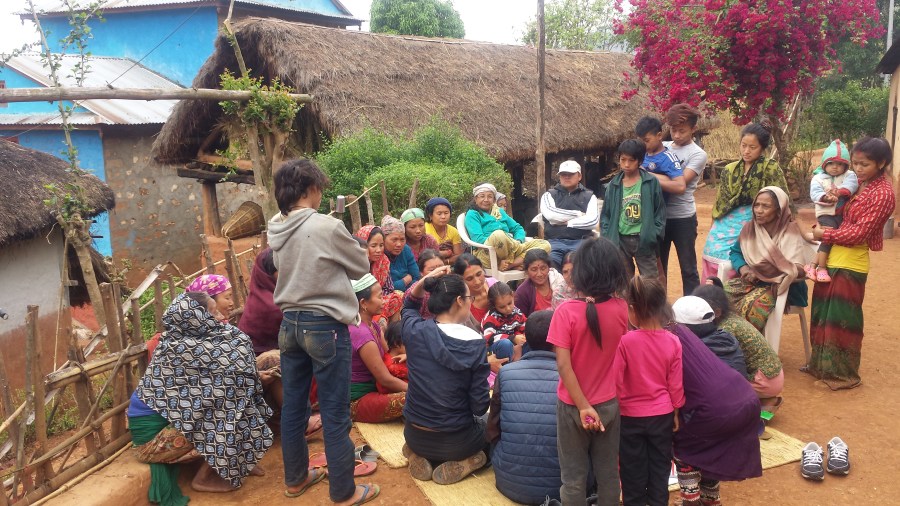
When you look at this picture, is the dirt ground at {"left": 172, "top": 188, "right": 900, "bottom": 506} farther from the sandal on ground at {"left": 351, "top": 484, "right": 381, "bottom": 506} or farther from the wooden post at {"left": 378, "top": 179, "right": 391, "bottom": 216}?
the wooden post at {"left": 378, "top": 179, "right": 391, "bottom": 216}

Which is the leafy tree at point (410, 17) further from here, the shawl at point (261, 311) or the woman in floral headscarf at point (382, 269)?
the shawl at point (261, 311)

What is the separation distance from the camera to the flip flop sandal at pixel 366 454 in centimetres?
388

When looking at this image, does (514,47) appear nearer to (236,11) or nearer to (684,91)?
(684,91)

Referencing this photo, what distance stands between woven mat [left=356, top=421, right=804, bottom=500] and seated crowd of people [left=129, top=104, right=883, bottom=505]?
0.06m

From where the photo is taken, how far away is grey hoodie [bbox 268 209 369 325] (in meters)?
3.14

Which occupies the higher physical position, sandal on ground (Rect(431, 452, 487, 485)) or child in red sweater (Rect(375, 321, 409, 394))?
child in red sweater (Rect(375, 321, 409, 394))

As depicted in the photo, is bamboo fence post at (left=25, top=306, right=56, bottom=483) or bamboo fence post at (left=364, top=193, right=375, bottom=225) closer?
bamboo fence post at (left=25, top=306, right=56, bottom=483)

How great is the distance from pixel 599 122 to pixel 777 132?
10.3ft

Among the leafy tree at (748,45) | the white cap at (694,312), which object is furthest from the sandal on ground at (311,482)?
the leafy tree at (748,45)

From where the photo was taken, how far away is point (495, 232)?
594 cm

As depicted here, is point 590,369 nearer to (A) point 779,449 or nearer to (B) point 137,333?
(A) point 779,449

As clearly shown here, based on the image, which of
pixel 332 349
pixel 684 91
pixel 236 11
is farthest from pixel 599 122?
pixel 332 349

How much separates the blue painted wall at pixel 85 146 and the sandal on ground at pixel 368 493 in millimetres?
10338

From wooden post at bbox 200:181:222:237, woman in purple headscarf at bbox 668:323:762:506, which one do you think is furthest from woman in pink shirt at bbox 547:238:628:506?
wooden post at bbox 200:181:222:237
